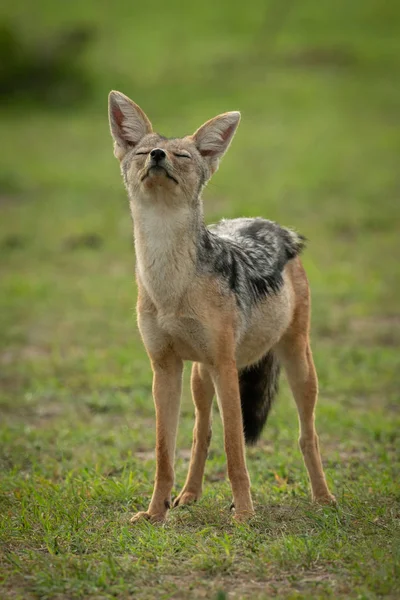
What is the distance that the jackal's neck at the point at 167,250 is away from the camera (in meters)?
6.07

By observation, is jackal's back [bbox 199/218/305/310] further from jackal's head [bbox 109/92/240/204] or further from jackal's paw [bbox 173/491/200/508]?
jackal's paw [bbox 173/491/200/508]

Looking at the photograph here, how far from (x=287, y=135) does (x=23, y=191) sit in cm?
790

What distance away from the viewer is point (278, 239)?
7.14 meters

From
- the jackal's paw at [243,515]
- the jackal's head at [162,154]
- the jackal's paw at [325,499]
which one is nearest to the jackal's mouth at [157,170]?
the jackal's head at [162,154]

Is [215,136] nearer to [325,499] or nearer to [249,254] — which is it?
[249,254]

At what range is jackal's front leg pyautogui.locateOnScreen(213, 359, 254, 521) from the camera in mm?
6066

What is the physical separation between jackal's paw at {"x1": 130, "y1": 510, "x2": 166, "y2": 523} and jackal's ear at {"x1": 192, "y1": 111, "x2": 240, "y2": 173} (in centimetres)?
219

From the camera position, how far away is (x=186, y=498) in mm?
6727

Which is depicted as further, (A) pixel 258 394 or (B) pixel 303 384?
(A) pixel 258 394

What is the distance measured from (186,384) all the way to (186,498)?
3.67 meters

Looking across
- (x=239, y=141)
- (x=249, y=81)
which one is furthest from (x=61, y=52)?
(x=239, y=141)

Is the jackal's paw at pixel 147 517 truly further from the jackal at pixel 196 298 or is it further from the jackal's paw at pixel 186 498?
the jackal's paw at pixel 186 498

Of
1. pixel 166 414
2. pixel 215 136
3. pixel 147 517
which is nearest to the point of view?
pixel 147 517

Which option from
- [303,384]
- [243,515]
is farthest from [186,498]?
[303,384]
